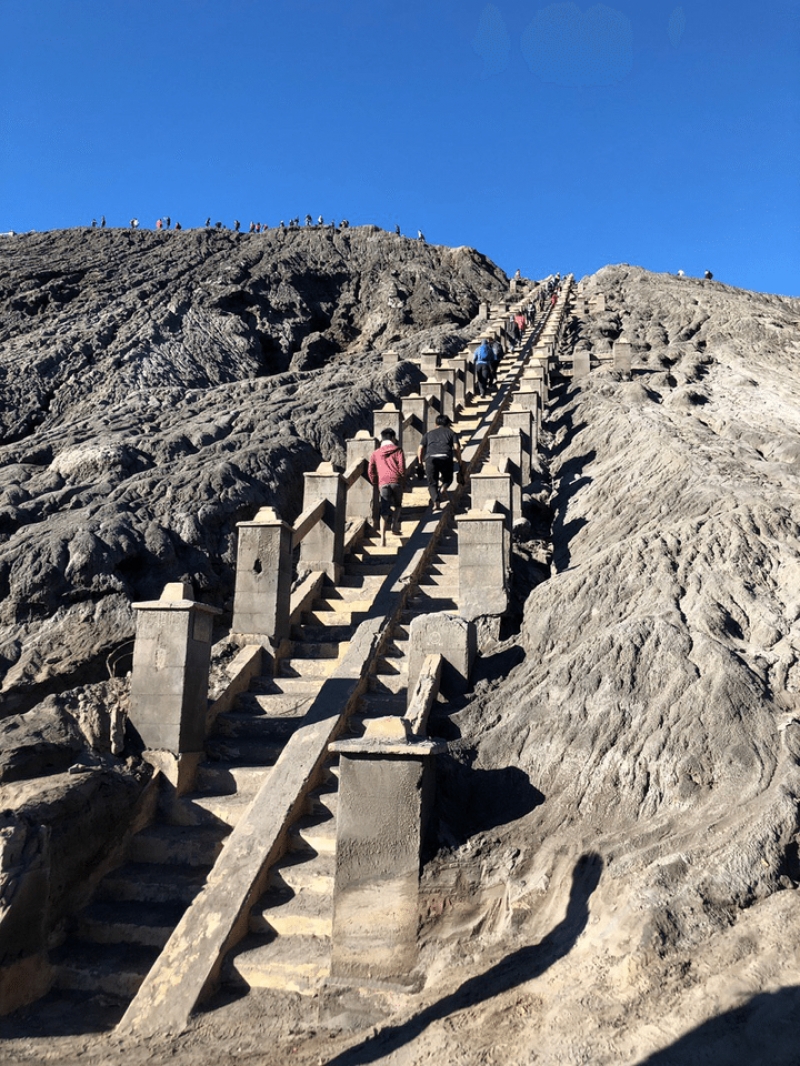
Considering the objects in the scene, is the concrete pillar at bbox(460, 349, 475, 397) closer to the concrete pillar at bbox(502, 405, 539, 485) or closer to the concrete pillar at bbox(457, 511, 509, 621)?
the concrete pillar at bbox(502, 405, 539, 485)

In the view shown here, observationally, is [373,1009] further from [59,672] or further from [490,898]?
[59,672]

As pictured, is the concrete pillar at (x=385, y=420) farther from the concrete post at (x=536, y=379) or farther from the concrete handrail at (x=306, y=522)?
the concrete handrail at (x=306, y=522)

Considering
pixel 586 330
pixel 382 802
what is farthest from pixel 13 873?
pixel 586 330

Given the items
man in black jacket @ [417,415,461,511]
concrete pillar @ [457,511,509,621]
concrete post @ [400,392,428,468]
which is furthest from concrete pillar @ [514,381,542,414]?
→ concrete pillar @ [457,511,509,621]

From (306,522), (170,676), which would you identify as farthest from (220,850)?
(306,522)

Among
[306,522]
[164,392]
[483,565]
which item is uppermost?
[164,392]

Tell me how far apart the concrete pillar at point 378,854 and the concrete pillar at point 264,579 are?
3.93m

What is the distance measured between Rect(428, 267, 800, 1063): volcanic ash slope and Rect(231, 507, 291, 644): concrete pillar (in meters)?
2.89

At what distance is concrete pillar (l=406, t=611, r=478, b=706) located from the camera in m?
7.79

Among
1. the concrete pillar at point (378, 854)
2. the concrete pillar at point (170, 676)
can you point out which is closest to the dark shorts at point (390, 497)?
the concrete pillar at point (170, 676)

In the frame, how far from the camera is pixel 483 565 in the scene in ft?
32.0

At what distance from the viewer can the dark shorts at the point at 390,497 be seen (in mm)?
12789

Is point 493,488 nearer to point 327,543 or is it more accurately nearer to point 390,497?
point 390,497

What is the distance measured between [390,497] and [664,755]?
777cm
